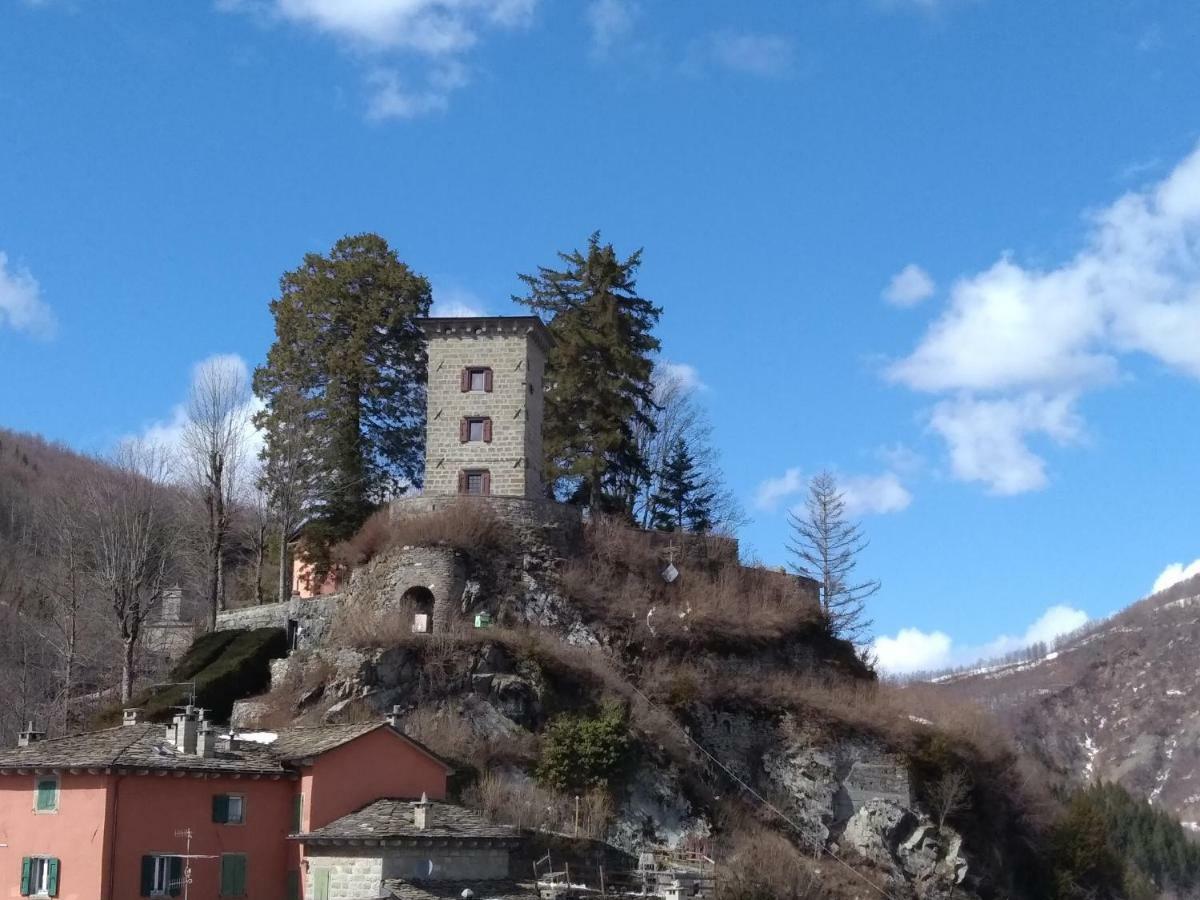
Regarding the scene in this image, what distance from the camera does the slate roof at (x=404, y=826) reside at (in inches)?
1148

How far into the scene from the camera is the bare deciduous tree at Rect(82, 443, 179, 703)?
156ft

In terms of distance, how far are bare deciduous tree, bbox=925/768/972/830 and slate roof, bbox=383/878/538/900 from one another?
59.2 ft

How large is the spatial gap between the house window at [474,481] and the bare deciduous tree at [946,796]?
1714cm

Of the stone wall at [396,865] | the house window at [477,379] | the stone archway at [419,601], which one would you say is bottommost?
the stone wall at [396,865]

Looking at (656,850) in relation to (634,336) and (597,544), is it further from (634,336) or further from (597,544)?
(634,336)

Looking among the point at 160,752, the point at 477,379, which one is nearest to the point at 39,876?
the point at 160,752

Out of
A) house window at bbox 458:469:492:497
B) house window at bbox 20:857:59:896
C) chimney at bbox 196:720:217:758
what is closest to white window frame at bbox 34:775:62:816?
house window at bbox 20:857:59:896

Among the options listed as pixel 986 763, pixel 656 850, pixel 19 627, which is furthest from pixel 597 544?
pixel 19 627

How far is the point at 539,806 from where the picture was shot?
119ft

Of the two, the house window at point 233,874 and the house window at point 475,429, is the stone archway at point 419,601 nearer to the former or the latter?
the house window at point 475,429

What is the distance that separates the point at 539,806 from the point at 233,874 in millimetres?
8510

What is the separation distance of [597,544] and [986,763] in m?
14.8

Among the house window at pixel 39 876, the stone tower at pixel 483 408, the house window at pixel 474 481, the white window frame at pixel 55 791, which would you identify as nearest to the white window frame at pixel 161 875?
the house window at pixel 39 876

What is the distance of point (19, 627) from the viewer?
64312 mm
